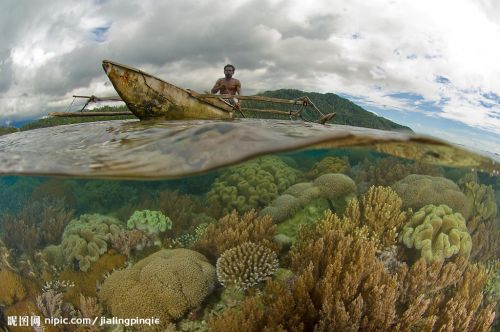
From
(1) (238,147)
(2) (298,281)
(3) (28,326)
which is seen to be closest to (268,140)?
(1) (238,147)

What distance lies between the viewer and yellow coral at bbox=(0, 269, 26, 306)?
6.35m

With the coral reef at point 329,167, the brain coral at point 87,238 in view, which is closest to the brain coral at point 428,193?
the coral reef at point 329,167

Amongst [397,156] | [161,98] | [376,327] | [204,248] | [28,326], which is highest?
[161,98]

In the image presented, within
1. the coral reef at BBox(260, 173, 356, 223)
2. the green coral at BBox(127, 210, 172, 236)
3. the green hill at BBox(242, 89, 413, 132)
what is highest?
the green hill at BBox(242, 89, 413, 132)

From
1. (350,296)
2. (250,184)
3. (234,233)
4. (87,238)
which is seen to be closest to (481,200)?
(350,296)

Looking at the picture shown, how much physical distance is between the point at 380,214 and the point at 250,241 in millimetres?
2409

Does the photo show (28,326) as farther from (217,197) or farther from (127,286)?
(217,197)

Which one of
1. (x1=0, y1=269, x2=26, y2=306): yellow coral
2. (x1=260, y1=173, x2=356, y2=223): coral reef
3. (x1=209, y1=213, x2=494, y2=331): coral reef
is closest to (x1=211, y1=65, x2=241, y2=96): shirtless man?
(x1=260, y1=173, x2=356, y2=223): coral reef

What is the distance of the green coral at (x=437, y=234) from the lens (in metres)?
5.93

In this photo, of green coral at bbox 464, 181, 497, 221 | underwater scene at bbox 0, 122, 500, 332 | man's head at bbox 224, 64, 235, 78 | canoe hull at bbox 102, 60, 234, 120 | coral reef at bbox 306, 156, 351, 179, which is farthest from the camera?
man's head at bbox 224, 64, 235, 78

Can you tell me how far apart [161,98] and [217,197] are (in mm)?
2872

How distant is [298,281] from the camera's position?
4715 mm

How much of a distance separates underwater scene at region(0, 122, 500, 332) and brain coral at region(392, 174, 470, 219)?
0.10ft

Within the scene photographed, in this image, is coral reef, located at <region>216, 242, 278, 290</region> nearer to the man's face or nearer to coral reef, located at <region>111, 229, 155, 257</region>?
coral reef, located at <region>111, 229, 155, 257</region>
